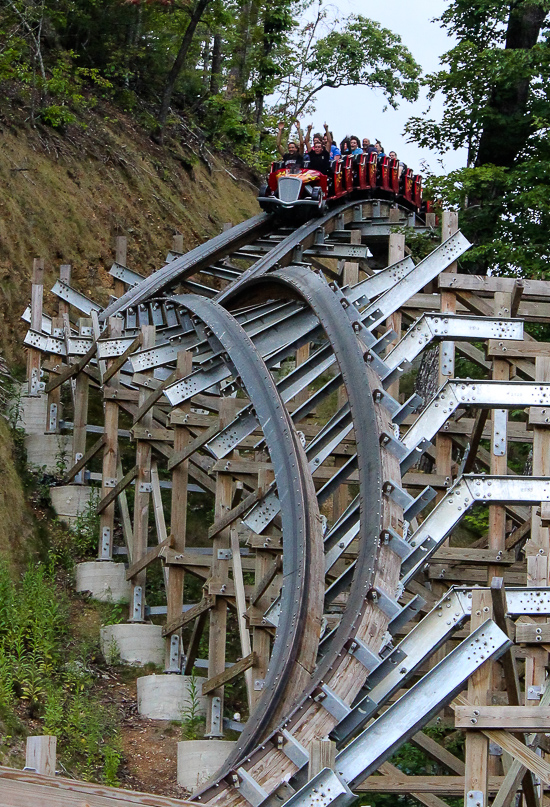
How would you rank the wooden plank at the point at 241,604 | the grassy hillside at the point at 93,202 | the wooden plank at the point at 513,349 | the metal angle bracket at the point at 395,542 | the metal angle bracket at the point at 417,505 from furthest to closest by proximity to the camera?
the grassy hillside at the point at 93,202
the wooden plank at the point at 241,604
the wooden plank at the point at 513,349
the metal angle bracket at the point at 417,505
the metal angle bracket at the point at 395,542

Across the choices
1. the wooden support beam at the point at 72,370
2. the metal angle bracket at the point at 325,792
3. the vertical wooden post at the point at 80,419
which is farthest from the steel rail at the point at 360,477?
the vertical wooden post at the point at 80,419

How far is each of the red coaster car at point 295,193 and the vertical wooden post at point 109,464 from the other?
493 cm

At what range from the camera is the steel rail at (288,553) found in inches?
375

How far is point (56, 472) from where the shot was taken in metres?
16.9

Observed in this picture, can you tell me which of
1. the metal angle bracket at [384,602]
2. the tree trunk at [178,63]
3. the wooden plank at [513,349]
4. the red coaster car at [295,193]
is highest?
the tree trunk at [178,63]

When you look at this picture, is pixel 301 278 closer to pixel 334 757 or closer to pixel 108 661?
pixel 108 661

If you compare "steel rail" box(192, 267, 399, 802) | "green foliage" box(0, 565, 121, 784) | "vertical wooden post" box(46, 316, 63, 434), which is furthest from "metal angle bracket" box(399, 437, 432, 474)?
"vertical wooden post" box(46, 316, 63, 434)

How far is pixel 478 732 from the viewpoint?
7707 mm

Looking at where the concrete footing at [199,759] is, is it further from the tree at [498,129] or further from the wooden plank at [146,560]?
the tree at [498,129]

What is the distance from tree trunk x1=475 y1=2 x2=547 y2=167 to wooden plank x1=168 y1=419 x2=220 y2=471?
393 inches

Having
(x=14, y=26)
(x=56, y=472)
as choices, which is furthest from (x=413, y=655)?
(x=14, y=26)

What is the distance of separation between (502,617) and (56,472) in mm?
9829

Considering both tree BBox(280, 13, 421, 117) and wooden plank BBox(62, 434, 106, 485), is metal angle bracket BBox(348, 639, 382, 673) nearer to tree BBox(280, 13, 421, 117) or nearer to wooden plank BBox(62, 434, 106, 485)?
wooden plank BBox(62, 434, 106, 485)

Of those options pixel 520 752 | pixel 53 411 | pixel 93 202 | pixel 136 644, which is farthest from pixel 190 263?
pixel 520 752
